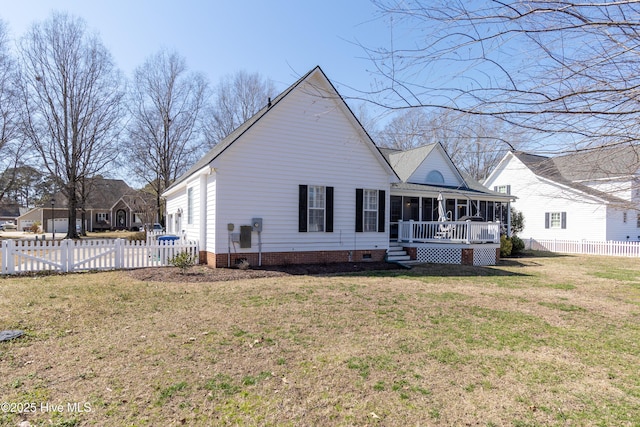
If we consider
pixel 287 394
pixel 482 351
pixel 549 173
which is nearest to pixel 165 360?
pixel 287 394

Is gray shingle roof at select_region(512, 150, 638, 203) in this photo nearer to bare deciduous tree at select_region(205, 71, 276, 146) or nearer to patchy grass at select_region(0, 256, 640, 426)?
patchy grass at select_region(0, 256, 640, 426)

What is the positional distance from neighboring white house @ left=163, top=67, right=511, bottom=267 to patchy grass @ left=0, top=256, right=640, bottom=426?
A: 3.98 metres

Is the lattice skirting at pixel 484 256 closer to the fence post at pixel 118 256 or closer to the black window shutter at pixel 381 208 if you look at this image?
the black window shutter at pixel 381 208

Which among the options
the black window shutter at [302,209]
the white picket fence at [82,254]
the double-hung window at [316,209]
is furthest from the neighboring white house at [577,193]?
the white picket fence at [82,254]

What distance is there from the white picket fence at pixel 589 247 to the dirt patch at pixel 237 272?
15.0 meters

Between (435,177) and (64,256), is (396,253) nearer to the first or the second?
(435,177)

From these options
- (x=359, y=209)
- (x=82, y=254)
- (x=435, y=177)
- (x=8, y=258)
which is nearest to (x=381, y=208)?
(x=359, y=209)

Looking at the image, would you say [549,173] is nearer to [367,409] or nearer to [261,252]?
[367,409]

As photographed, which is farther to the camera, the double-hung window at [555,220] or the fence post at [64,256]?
the double-hung window at [555,220]

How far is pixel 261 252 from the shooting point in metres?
12.1

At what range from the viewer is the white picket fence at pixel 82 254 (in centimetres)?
1029

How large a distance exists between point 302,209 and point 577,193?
8.16 meters

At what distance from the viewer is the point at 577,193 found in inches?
268

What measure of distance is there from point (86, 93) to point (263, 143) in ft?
82.3
